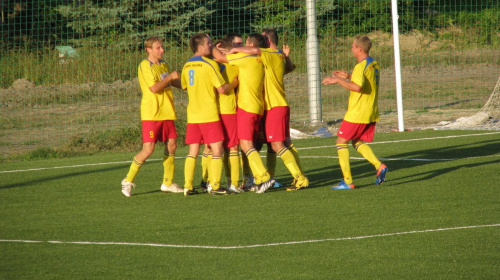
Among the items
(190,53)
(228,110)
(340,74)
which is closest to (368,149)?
(340,74)

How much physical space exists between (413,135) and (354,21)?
23.0ft

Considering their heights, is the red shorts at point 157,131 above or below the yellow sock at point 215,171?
above

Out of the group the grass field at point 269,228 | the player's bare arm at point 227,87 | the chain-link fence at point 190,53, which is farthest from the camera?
the chain-link fence at point 190,53

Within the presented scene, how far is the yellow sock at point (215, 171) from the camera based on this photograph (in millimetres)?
8977

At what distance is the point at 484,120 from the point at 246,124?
8650 mm

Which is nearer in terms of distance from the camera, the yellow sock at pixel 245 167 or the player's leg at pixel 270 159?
the player's leg at pixel 270 159

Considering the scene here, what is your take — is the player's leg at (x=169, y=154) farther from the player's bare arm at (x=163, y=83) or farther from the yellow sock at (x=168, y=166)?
the player's bare arm at (x=163, y=83)

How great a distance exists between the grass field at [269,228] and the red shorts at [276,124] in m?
0.71

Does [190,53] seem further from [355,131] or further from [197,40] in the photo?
[355,131]

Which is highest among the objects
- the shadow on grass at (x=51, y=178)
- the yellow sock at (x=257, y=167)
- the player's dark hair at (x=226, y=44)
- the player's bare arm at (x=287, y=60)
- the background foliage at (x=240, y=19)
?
the background foliage at (x=240, y=19)

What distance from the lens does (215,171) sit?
899 centimetres

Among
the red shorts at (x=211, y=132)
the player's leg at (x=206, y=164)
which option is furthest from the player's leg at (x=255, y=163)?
the player's leg at (x=206, y=164)

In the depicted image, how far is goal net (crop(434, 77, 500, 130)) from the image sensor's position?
15.6 meters

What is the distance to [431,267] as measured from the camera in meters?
5.48
